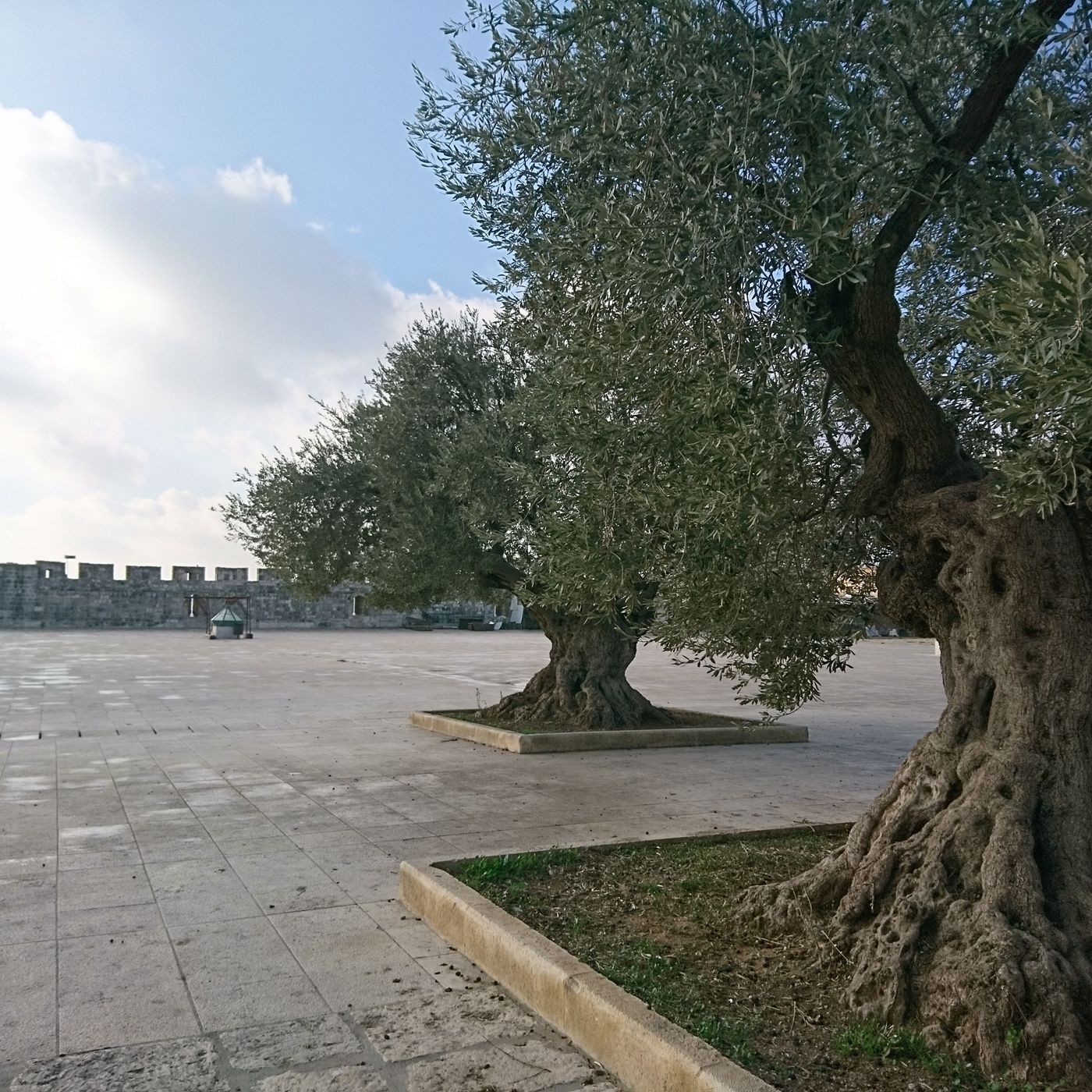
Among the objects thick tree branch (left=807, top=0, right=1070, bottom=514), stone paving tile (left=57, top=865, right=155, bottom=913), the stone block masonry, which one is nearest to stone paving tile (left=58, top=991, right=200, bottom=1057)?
stone paving tile (left=57, top=865, right=155, bottom=913)

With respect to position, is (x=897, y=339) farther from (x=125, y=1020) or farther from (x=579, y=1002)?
(x=125, y=1020)

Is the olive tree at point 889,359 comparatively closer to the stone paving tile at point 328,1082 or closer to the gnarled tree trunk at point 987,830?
the gnarled tree trunk at point 987,830

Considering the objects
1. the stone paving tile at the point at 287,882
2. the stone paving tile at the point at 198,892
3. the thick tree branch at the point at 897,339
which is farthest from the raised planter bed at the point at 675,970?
→ the thick tree branch at the point at 897,339

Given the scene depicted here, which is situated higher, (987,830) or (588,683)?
(987,830)

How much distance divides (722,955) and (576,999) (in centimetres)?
106

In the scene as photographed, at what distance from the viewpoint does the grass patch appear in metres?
3.84

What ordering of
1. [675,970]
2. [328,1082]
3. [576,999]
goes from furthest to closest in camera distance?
[675,970] → [576,999] → [328,1082]

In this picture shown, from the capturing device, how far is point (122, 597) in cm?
6147

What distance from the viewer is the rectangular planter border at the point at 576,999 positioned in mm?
3689

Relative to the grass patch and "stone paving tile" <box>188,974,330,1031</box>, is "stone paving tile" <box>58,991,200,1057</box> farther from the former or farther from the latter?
the grass patch

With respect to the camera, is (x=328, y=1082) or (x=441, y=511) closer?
(x=328, y=1082)

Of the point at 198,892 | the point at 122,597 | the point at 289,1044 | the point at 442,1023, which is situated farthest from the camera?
the point at 122,597

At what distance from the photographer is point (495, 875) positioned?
21.0 ft

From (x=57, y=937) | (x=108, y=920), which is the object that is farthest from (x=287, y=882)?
(x=57, y=937)
